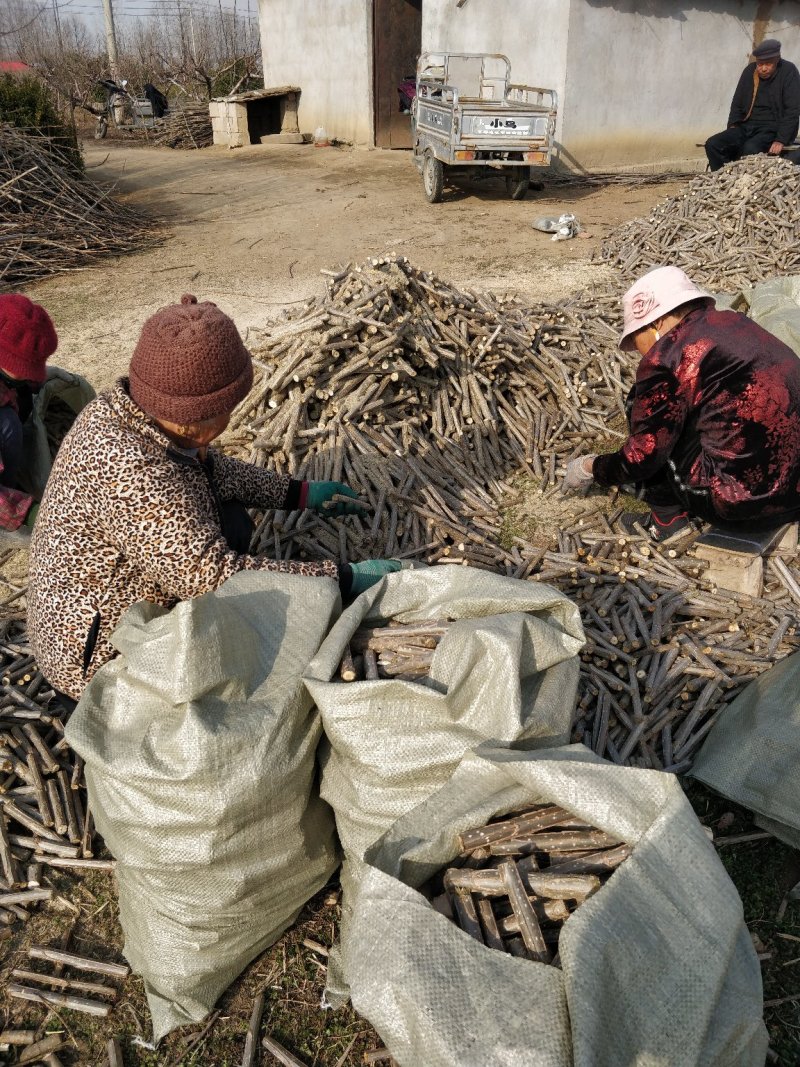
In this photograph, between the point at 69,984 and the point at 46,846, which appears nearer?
the point at 69,984

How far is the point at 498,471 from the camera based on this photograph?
5387mm

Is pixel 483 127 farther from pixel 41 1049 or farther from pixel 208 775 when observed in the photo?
pixel 41 1049

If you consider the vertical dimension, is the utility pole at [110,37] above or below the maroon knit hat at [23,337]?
above

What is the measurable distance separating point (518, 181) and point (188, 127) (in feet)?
42.0

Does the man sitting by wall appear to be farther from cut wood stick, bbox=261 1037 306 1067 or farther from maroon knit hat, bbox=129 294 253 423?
cut wood stick, bbox=261 1037 306 1067

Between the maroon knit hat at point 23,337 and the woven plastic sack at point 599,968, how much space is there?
2.98 metres

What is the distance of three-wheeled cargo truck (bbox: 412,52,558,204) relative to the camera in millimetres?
11633

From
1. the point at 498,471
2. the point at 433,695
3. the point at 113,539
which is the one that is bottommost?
the point at 498,471

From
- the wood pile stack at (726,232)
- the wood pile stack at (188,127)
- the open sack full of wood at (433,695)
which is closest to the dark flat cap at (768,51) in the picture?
the wood pile stack at (726,232)

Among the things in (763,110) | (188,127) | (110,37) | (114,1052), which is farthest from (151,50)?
(114,1052)

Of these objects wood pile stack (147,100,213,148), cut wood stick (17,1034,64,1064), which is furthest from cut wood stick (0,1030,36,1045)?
wood pile stack (147,100,213,148)

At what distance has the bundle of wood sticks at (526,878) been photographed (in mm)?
1746

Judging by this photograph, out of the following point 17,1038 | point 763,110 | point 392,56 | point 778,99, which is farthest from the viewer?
point 392,56

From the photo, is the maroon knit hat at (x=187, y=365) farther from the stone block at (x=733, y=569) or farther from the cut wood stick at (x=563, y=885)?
the stone block at (x=733, y=569)
